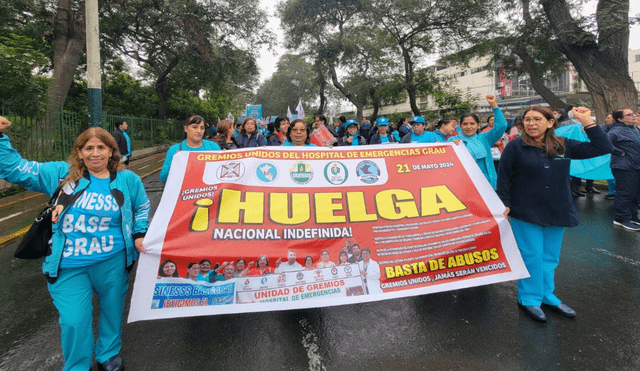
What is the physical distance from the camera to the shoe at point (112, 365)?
2.28 metres

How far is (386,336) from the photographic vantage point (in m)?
2.72

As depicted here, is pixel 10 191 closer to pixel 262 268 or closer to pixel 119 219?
pixel 119 219

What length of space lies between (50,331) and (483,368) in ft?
11.6

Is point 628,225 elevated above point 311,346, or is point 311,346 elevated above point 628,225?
point 628,225

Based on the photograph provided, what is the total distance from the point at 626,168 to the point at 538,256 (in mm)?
4264

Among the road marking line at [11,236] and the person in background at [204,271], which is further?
the road marking line at [11,236]

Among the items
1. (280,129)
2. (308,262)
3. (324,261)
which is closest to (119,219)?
(308,262)

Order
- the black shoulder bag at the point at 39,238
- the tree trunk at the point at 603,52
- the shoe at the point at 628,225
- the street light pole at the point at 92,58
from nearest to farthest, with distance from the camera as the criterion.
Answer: the black shoulder bag at the point at 39,238
the shoe at the point at 628,225
the street light pole at the point at 92,58
the tree trunk at the point at 603,52

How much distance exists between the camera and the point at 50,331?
2873mm

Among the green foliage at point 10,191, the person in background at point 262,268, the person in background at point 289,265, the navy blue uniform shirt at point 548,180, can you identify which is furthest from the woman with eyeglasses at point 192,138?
the green foliage at point 10,191

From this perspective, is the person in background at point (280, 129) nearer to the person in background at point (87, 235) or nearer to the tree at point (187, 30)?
the person in background at point (87, 235)

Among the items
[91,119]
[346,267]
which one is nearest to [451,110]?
[91,119]

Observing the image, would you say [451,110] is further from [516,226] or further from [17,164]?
[17,164]

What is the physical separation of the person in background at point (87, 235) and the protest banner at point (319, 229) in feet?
0.52
